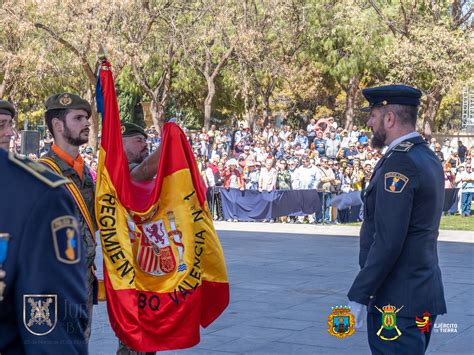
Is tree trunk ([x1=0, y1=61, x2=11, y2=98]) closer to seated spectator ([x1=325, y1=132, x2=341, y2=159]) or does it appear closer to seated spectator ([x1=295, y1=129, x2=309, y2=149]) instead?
seated spectator ([x1=295, y1=129, x2=309, y2=149])

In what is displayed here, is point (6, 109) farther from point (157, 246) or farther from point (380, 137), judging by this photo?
point (380, 137)

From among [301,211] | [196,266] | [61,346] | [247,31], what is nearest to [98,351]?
[196,266]

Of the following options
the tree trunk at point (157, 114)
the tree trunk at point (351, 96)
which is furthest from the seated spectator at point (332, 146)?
the tree trunk at point (351, 96)

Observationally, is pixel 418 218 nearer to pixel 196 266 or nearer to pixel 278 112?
pixel 196 266

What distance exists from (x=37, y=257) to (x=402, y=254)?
2655 mm

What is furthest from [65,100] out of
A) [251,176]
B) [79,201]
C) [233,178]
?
[251,176]

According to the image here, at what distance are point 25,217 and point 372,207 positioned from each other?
275cm

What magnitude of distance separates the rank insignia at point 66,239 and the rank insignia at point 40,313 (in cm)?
10

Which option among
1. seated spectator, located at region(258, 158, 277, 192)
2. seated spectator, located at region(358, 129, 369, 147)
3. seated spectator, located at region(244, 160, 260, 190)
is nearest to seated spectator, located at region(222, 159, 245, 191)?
seated spectator, located at region(244, 160, 260, 190)

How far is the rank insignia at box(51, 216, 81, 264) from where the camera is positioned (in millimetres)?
2189

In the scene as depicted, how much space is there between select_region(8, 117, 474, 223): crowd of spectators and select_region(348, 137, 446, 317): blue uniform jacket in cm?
1606

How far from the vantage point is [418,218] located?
14.7ft

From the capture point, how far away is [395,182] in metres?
4.45

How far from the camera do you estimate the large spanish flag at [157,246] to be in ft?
19.0
